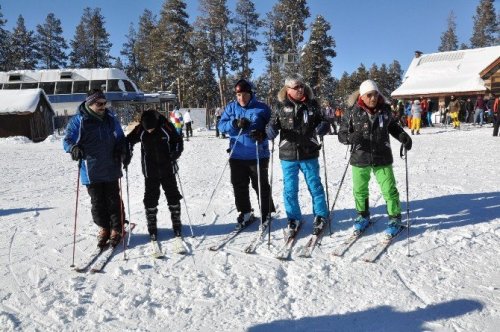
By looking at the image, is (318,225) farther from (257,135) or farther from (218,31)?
(218,31)

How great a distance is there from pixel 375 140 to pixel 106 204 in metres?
3.01

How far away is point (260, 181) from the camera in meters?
4.61

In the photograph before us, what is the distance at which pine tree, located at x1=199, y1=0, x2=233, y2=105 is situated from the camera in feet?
129

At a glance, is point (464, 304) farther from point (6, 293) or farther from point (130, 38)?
point (130, 38)

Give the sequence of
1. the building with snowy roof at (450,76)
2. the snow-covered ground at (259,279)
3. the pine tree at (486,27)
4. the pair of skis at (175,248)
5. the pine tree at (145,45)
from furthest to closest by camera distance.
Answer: the pine tree at (486,27), the pine tree at (145,45), the building with snowy roof at (450,76), the pair of skis at (175,248), the snow-covered ground at (259,279)

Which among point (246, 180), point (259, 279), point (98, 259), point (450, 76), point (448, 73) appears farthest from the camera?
point (448, 73)

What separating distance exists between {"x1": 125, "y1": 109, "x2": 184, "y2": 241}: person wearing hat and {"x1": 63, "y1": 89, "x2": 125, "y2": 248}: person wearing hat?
166mm

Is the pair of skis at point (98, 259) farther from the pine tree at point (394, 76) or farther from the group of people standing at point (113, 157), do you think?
the pine tree at point (394, 76)

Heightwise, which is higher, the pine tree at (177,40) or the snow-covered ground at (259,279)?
the pine tree at (177,40)

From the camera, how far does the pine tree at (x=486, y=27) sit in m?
54.8

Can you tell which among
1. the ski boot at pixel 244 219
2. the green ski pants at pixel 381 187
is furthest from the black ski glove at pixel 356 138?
the ski boot at pixel 244 219

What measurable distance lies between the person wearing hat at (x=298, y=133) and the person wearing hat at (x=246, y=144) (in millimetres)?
270

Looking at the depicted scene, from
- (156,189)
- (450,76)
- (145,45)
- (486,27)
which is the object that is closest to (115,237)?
(156,189)

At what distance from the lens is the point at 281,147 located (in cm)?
436
